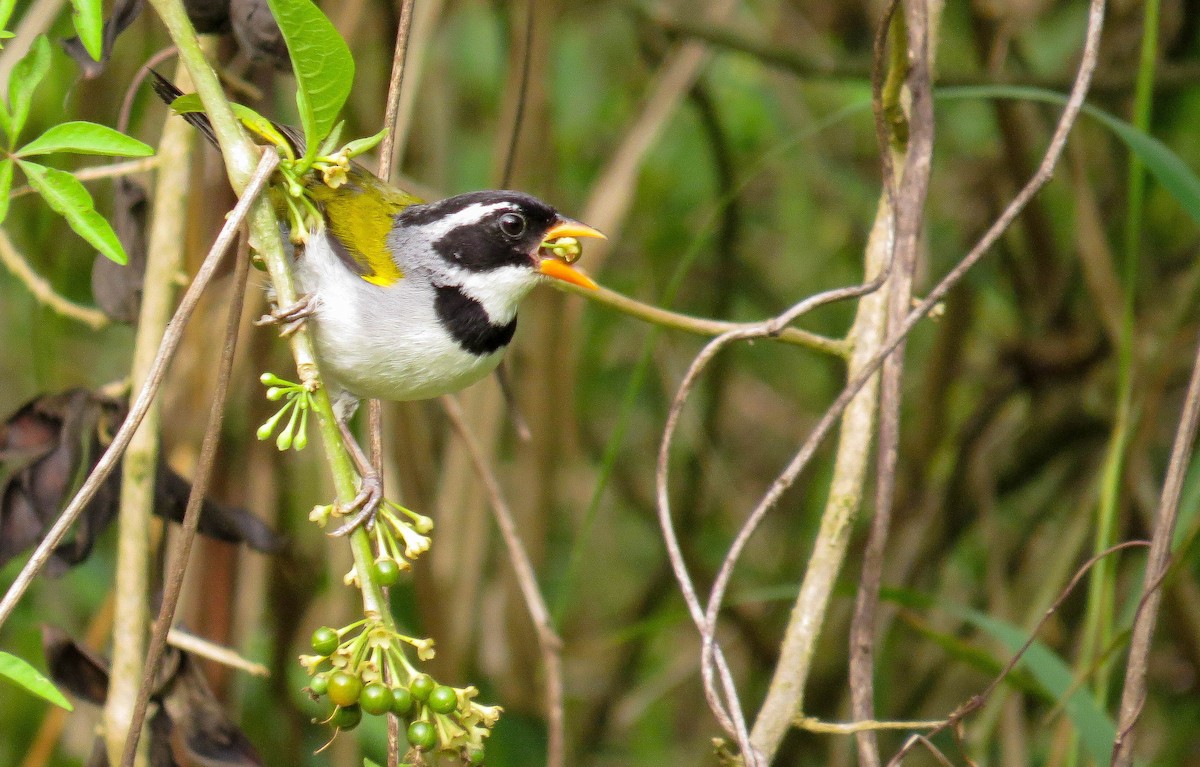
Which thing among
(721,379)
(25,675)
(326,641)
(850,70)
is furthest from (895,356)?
(721,379)

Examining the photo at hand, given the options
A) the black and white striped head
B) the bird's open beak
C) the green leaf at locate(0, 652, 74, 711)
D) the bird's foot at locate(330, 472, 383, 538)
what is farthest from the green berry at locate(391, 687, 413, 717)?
the black and white striped head

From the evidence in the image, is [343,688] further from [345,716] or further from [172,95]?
[172,95]

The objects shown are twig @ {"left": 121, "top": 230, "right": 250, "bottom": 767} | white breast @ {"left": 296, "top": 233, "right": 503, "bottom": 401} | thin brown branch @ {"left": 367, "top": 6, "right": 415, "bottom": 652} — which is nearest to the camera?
twig @ {"left": 121, "top": 230, "right": 250, "bottom": 767}

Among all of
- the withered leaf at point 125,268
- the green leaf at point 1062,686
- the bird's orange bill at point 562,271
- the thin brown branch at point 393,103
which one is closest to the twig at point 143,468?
the withered leaf at point 125,268

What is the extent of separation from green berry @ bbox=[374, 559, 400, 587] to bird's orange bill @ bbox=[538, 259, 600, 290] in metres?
1.00

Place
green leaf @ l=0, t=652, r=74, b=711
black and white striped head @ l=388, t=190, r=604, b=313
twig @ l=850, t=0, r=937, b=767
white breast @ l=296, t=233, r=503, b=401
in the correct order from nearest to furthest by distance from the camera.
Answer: green leaf @ l=0, t=652, r=74, b=711
twig @ l=850, t=0, r=937, b=767
white breast @ l=296, t=233, r=503, b=401
black and white striped head @ l=388, t=190, r=604, b=313

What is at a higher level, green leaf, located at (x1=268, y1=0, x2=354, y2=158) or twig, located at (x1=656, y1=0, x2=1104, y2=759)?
green leaf, located at (x1=268, y1=0, x2=354, y2=158)

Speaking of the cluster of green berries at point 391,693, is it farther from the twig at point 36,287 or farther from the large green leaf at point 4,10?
the twig at point 36,287

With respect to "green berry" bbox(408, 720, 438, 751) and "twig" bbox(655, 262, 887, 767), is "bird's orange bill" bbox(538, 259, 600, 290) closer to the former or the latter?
"twig" bbox(655, 262, 887, 767)

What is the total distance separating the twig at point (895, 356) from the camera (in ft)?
6.64

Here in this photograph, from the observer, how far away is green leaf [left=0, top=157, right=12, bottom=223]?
1.66 metres

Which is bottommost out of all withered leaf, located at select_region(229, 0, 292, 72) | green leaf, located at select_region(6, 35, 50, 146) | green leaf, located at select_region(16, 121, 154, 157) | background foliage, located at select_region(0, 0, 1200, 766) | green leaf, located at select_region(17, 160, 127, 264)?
background foliage, located at select_region(0, 0, 1200, 766)

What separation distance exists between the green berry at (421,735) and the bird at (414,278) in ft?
3.31

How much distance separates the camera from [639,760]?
16.9ft
